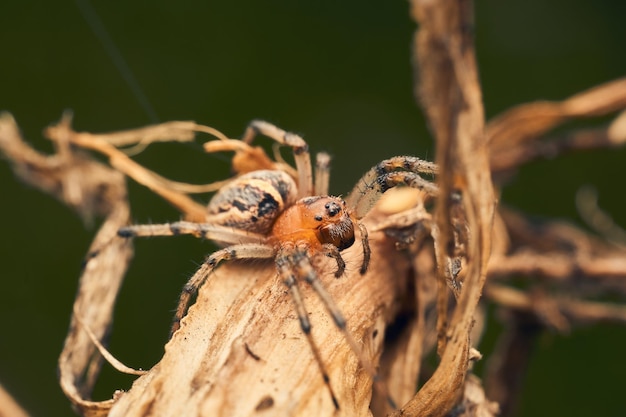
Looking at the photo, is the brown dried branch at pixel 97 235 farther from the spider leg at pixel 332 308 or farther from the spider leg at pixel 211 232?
the spider leg at pixel 332 308

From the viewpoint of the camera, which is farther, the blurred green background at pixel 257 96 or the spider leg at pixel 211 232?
the blurred green background at pixel 257 96

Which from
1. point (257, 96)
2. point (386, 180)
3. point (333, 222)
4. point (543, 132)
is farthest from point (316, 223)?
point (257, 96)

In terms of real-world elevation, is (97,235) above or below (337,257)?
above

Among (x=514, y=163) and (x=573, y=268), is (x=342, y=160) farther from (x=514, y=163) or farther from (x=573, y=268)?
(x=573, y=268)

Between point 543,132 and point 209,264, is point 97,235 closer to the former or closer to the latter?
point 209,264

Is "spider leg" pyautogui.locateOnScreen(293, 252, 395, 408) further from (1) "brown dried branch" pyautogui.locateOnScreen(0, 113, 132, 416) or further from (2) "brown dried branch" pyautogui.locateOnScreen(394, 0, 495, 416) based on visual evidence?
(1) "brown dried branch" pyautogui.locateOnScreen(0, 113, 132, 416)

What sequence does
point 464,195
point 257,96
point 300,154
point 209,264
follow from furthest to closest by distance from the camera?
1. point 257,96
2. point 300,154
3. point 209,264
4. point 464,195

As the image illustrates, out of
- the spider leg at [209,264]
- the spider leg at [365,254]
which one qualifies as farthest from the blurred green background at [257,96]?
the spider leg at [365,254]
